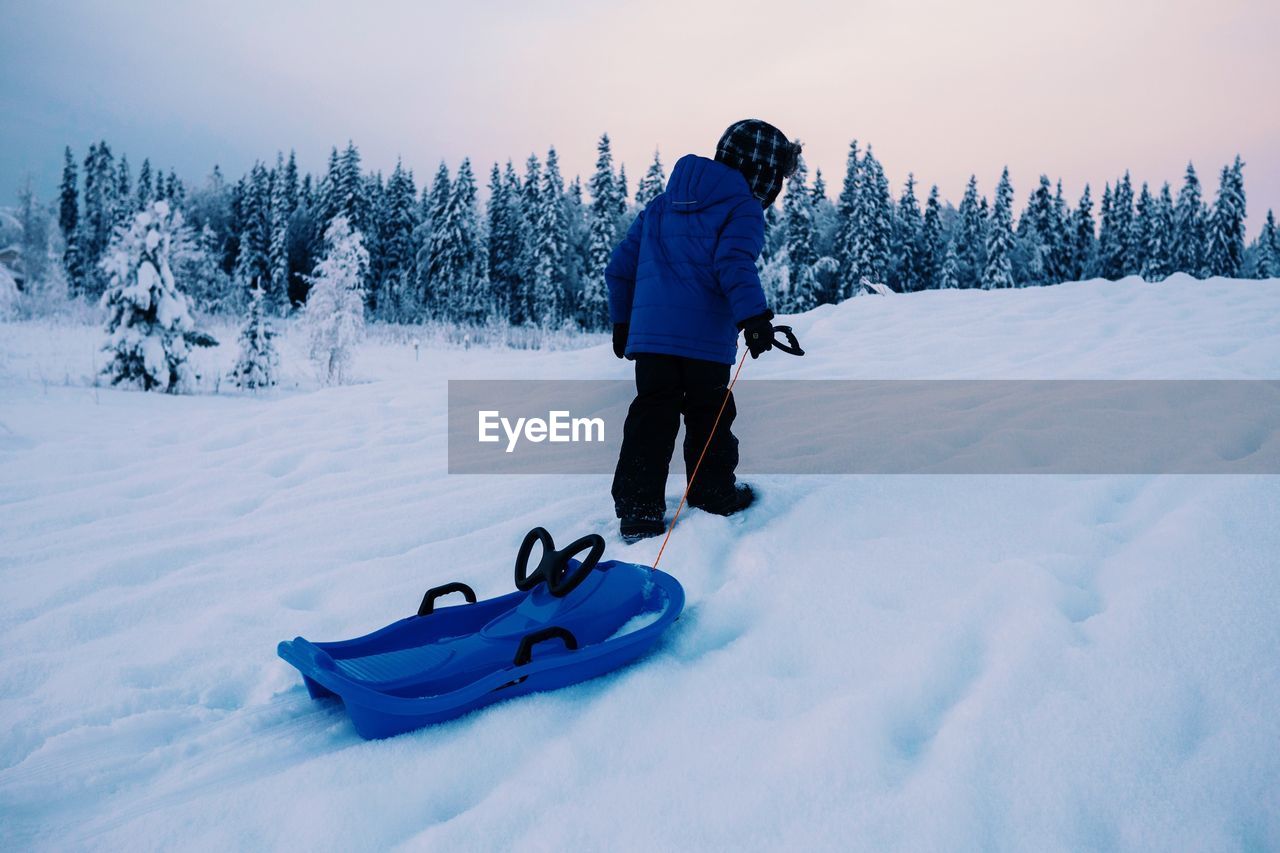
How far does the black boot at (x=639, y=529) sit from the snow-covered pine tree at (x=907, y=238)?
4434 centimetres

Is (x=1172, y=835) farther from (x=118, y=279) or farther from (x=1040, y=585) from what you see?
(x=118, y=279)

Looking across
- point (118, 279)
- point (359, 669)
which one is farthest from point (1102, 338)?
point (118, 279)

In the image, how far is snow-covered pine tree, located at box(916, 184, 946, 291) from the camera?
153ft

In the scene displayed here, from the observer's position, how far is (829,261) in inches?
1457

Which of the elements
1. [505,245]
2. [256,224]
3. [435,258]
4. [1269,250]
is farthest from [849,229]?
[1269,250]

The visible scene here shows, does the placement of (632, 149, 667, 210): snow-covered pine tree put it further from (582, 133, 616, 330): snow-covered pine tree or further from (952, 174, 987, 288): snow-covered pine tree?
(952, 174, 987, 288): snow-covered pine tree

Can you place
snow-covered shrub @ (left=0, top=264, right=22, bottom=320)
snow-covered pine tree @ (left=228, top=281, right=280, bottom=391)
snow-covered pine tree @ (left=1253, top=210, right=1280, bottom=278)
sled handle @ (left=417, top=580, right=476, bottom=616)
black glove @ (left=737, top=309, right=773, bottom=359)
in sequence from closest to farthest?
sled handle @ (left=417, top=580, right=476, bottom=616), black glove @ (left=737, top=309, right=773, bottom=359), snow-covered pine tree @ (left=228, top=281, right=280, bottom=391), snow-covered shrub @ (left=0, top=264, right=22, bottom=320), snow-covered pine tree @ (left=1253, top=210, right=1280, bottom=278)

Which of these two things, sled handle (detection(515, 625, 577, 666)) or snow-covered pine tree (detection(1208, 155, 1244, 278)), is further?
snow-covered pine tree (detection(1208, 155, 1244, 278))

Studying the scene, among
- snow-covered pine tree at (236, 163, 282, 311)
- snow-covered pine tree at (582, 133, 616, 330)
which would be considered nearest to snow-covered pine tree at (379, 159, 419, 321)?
snow-covered pine tree at (236, 163, 282, 311)

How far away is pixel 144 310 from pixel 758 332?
9080 millimetres

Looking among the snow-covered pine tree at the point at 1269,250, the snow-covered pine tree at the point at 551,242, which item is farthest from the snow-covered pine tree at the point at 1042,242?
the snow-covered pine tree at the point at 551,242

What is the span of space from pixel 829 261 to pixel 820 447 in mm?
35082

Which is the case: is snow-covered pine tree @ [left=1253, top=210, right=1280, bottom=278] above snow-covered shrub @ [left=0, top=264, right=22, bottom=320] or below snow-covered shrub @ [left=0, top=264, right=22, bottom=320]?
above

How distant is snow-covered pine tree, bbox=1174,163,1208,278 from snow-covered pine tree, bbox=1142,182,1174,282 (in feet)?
4.31
